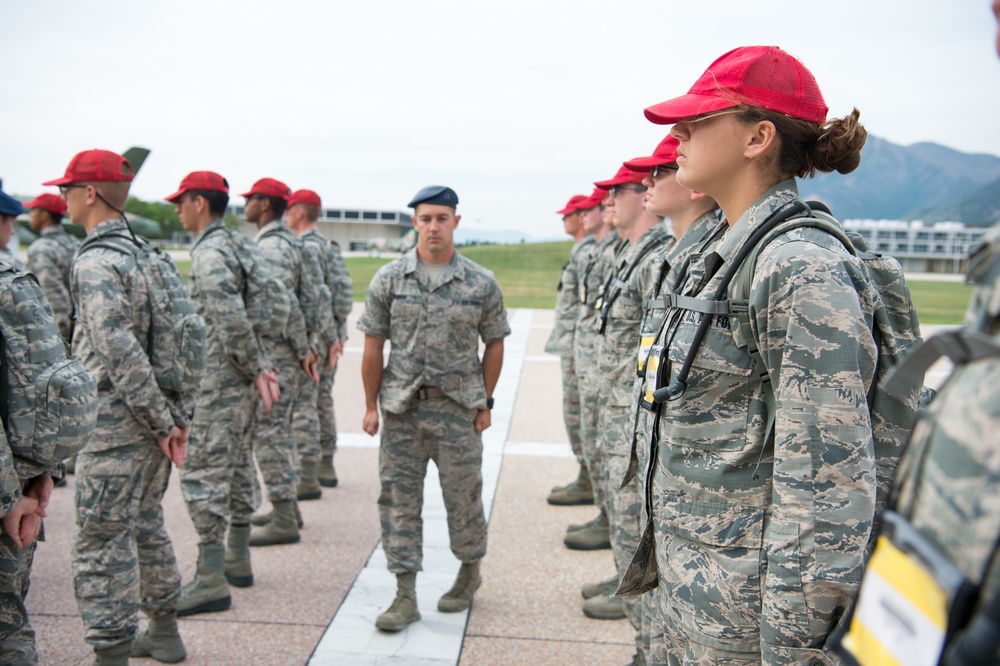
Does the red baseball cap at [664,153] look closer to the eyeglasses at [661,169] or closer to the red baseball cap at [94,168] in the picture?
the eyeglasses at [661,169]

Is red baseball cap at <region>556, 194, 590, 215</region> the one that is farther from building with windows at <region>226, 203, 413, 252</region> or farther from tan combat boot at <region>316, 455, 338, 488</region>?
building with windows at <region>226, 203, 413, 252</region>

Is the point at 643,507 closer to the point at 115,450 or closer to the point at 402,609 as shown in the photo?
the point at 402,609

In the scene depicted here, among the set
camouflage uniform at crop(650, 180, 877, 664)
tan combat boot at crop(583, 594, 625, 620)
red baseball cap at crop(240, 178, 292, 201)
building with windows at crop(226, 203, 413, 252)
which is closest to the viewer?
camouflage uniform at crop(650, 180, 877, 664)

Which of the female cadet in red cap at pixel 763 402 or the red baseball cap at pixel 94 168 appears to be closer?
the female cadet in red cap at pixel 763 402

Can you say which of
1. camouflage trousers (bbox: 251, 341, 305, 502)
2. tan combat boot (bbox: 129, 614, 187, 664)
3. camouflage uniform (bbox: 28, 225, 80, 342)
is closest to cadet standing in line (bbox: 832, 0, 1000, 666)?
tan combat boot (bbox: 129, 614, 187, 664)

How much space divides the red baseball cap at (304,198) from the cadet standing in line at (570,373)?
2.57 metres

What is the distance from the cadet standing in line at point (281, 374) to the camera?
5.44 metres

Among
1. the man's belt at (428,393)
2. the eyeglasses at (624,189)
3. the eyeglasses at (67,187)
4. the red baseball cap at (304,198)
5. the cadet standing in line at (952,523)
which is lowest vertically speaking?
the man's belt at (428,393)

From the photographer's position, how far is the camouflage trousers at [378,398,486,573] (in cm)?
428

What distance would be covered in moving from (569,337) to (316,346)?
7.46 ft

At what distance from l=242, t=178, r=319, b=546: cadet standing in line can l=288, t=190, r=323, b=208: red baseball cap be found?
959 mm

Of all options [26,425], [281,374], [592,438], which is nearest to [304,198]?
[281,374]

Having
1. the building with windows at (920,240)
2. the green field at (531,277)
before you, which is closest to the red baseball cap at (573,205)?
the green field at (531,277)

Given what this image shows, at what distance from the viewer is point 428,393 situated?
4.30 metres
